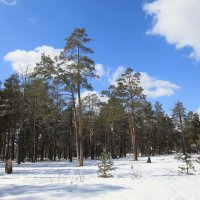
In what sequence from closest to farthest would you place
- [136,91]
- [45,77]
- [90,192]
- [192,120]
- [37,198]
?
[37,198], [90,192], [45,77], [136,91], [192,120]

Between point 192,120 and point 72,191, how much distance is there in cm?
6590

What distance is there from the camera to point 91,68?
29.2m

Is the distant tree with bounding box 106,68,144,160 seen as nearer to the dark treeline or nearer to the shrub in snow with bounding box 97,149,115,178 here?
the dark treeline

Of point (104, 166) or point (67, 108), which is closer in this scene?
point (104, 166)

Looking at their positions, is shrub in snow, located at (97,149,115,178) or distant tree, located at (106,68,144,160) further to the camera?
distant tree, located at (106,68,144,160)

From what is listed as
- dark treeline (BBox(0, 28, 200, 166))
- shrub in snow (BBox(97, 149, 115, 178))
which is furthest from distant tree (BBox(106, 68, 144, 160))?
shrub in snow (BBox(97, 149, 115, 178))

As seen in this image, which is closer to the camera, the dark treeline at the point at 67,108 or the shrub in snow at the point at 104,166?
the shrub in snow at the point at 104,166

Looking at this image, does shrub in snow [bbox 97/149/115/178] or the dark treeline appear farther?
the dark treeline

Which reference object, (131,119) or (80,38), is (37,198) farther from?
(131,119)

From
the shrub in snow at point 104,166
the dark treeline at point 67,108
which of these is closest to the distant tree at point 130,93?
the dark treeline at point 67,108

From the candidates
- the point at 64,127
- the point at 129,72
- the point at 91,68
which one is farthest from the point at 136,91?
the point at 64,127

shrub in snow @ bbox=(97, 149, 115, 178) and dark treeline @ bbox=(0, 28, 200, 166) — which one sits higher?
dark treeline @ bbox=(0, 28, 200, 166)

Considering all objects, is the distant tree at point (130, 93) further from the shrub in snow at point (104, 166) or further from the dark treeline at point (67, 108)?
the shrub in snow at point (104, 166)

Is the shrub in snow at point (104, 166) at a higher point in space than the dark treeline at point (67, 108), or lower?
lower
